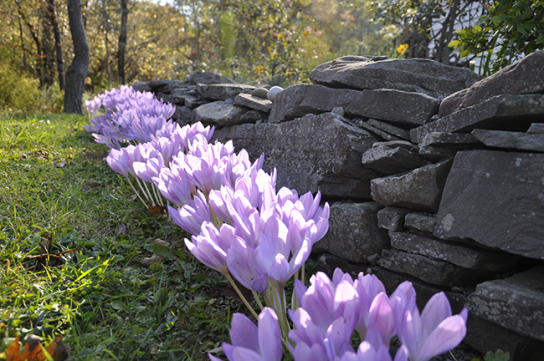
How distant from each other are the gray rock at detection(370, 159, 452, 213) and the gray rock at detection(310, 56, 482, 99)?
2.83ft

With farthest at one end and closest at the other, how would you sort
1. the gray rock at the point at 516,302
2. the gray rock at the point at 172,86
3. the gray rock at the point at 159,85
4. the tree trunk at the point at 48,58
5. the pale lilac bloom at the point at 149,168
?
the tree trunk at the point at 48,58 < the gray rock at the point at 159,85 < the gray rock at the point at 172,86 < the pale lilac bloom at the point at 149,168 < the gray rock at the point at 516,302

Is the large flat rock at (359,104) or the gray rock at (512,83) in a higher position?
the gray rock at (512,83)

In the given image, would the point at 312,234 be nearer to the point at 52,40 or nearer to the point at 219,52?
the point at 219,52

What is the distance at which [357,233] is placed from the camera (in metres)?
1.85

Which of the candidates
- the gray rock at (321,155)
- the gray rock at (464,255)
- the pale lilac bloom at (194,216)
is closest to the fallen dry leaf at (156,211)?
the gray rock at (321,155)

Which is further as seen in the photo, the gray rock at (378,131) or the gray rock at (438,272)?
the gray rock at (378,131)

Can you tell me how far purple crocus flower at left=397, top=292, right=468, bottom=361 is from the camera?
0.78 metres

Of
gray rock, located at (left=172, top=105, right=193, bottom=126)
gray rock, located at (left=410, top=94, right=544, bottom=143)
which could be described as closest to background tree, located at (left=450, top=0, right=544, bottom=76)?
gray rock, located at (left=410, top=94, right=544, bottom=143)

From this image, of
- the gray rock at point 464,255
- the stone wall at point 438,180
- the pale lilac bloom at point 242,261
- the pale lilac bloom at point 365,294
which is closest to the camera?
the pale lilac bloom at point 365,294

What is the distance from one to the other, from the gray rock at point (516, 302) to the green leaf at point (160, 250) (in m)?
1.46

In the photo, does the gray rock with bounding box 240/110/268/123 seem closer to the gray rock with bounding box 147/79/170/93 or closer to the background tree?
the background tree

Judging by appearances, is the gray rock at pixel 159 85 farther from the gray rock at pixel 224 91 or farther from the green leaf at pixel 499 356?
the green leaf at pixel 499 356

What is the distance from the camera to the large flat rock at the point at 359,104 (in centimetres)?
193

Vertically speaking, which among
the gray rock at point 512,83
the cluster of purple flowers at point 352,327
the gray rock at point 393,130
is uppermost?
the gray rock at point 512,83
